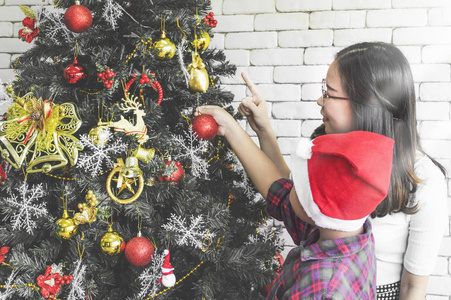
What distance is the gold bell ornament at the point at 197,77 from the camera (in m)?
1.05

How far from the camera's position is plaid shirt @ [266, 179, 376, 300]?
0.70 metres

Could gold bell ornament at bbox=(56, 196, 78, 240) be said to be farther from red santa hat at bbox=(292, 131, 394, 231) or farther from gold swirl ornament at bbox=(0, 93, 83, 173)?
red santa hat at bbox=(292, 131, 394, 231)

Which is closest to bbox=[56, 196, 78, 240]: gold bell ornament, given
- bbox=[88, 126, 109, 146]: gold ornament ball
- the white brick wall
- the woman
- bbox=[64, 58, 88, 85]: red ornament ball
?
bbox=[88, 126, 109, 146]: gold ornament ball

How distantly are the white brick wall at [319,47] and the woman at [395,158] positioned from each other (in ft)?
2.90

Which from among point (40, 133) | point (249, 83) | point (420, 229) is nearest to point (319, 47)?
point (249, 83)

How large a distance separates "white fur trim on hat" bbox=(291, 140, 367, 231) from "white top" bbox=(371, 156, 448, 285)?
34 centimetres

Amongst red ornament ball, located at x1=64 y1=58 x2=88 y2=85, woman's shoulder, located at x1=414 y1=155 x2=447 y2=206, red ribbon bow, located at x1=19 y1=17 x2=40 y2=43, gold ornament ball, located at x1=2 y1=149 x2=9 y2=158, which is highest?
red ribbon bow, located at x1=19 y1=17 x2=40 y2=43

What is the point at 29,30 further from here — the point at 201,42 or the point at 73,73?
the point at 201,42

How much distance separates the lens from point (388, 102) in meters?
0.86

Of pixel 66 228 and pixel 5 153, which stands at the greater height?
pixel 5 153

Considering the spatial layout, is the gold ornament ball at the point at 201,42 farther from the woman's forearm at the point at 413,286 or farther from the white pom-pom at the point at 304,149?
the woman's forearm at the point at 413,286

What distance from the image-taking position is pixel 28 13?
1.15m

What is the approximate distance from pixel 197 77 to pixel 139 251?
51cm

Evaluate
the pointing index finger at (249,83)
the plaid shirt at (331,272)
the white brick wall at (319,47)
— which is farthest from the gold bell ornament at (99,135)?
the white brick wall at (319,47)
